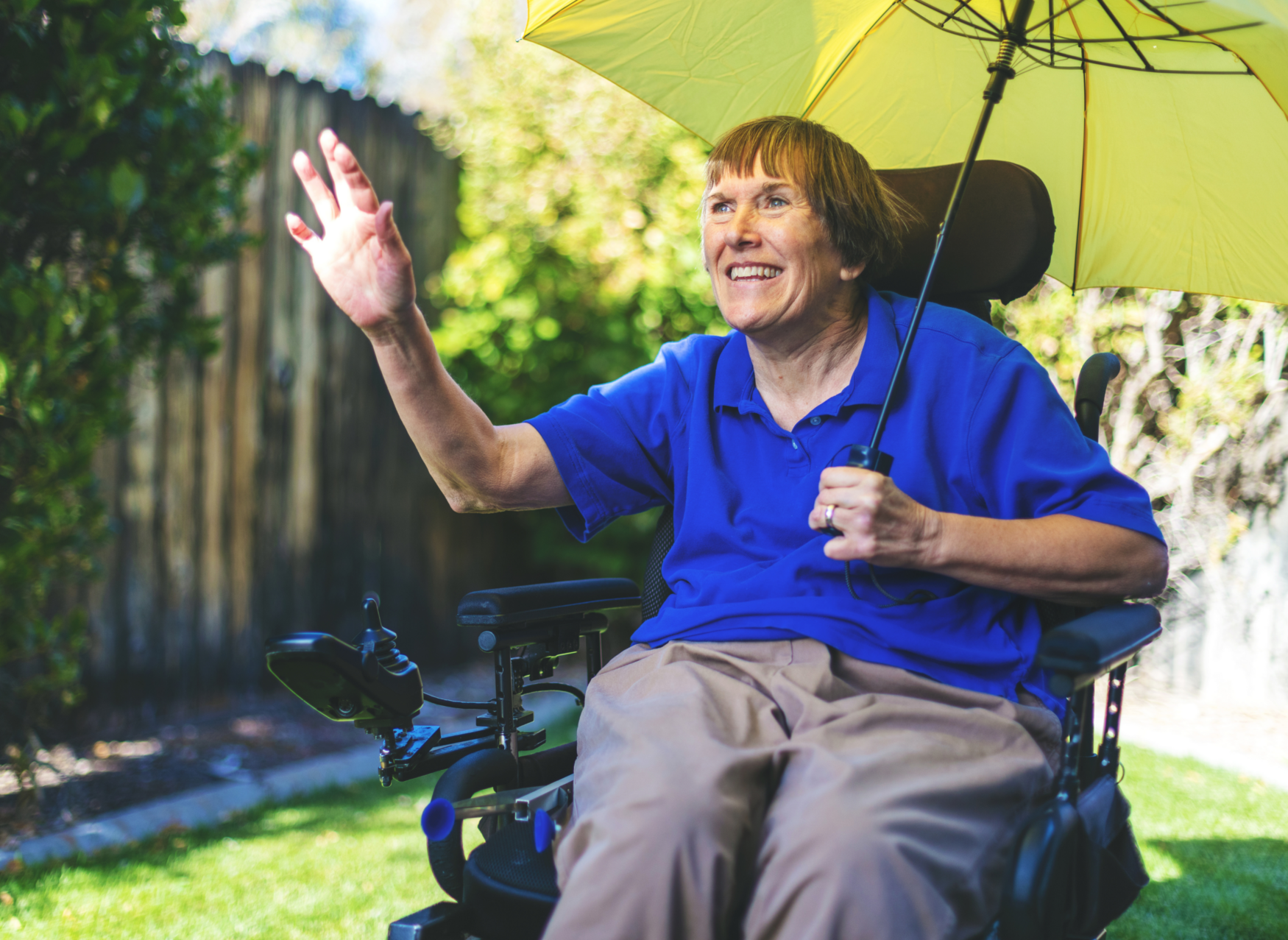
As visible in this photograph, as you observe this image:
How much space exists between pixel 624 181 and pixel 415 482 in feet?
5.63

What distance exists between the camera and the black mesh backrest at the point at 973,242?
1866 mm

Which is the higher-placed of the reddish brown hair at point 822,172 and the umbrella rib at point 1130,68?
the umbrella rib at point 1130,68

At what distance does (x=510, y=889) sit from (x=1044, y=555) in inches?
35.0

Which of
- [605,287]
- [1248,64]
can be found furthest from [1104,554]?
[605,287]

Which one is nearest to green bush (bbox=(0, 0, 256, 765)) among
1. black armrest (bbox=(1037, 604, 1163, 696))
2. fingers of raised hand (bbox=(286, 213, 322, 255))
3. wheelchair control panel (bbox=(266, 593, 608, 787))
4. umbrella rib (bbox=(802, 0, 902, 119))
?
fingers of raised hand (bbox=(286, 213, 322, 255))

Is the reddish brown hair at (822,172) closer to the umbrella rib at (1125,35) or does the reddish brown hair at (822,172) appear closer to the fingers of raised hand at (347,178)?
the umbrella rib at (1125,35)

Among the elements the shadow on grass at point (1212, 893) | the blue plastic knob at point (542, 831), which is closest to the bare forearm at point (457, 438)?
the blue plastic knob at point (542, 831)

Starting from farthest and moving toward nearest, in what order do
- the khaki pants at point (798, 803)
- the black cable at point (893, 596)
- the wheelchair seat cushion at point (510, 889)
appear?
the black cable at point (893, 596) → the wheelchair seat cushion at point (510, 889) → the khaki pants at point (798, 803)

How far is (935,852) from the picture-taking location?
3.90 ft

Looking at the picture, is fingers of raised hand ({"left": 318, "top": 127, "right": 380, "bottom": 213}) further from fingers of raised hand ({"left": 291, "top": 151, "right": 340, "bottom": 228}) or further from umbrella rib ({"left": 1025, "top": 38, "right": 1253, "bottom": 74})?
umbrella rib ({"left": 1025, "top": 38, "right": 1253, "bottom": 74})

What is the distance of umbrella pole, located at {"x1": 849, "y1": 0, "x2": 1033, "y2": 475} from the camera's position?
154 cm

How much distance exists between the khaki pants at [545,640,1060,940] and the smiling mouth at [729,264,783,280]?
0.62 metres

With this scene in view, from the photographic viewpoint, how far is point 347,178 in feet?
4.93

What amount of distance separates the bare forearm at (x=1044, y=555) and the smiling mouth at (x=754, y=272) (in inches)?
20.0
